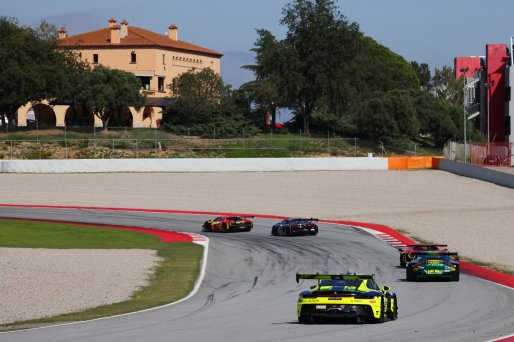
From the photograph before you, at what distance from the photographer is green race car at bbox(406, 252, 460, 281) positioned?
27.6 m

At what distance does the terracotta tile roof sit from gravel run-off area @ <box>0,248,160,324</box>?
3313 inches

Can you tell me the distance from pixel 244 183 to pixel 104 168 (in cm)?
1208

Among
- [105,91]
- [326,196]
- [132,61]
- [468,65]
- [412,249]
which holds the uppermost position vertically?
[468,65]

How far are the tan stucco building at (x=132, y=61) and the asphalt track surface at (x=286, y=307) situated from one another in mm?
75738

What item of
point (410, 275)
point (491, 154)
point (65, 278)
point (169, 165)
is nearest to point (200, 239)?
point (65, 278)

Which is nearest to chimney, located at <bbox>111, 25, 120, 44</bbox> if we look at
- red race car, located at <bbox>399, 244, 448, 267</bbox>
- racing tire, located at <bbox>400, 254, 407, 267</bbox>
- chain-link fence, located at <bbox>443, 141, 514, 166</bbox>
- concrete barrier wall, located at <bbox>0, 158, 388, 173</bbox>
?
concrete barrier wall, located at <bbox>0, 158, 388, 173</bbox>

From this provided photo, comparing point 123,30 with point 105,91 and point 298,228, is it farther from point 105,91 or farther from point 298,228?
point 298,228

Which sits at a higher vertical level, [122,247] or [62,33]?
[62,33]

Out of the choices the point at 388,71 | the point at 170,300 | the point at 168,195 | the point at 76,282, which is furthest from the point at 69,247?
the point at 388,71

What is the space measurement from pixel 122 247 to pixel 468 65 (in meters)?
119

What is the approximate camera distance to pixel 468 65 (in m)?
152

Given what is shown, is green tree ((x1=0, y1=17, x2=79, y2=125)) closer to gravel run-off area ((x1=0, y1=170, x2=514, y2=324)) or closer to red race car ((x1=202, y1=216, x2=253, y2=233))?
gravel run-off area ((x1=0, y1=170, x2=514, y2=324))

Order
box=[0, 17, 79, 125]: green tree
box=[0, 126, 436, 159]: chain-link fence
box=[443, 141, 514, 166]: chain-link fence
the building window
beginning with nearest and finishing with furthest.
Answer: box=[443, 141, 514, 166]: chain-link fence
box=[0, 126, 436, 159]: chain-link fence
box=[0, 17, 79, 125]: green tree
the building window

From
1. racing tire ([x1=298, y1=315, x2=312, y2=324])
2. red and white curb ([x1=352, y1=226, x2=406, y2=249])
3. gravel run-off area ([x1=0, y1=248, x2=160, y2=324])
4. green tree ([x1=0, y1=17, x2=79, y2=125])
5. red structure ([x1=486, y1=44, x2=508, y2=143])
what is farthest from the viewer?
red structure ([x1=486, y1=44, x2=508, y2=143])
